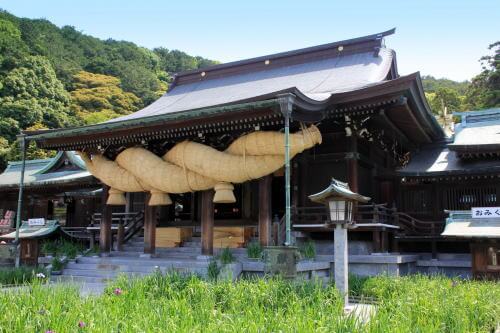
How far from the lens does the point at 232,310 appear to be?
623 centimetres

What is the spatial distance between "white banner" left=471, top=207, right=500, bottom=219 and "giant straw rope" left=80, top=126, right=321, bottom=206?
4.40 meters

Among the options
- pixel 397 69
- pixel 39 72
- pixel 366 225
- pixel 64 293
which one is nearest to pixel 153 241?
pixel 366 225

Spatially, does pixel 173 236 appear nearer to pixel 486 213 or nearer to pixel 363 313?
pixel 486 213

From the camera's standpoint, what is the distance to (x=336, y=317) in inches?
203

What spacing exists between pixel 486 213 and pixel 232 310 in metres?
8.44

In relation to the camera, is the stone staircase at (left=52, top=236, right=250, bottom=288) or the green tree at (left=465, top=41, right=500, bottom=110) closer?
the stone staircase at (left=52, top=236, right=250, bottom=288)

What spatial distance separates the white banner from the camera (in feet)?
38.5

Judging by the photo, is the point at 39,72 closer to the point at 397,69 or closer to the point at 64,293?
the point at 397,69

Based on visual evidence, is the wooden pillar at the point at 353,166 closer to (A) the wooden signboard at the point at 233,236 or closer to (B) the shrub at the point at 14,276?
(A) the wooden signboard at the point at 233,236

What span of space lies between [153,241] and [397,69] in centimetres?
1161

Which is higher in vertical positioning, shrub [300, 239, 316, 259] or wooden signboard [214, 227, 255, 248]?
wooden signboard [214, 227, 255, 248]

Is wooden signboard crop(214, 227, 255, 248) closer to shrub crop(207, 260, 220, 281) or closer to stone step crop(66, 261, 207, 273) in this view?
stone step crop(66, 261, 207, 273)

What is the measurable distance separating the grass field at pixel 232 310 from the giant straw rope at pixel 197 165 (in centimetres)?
454

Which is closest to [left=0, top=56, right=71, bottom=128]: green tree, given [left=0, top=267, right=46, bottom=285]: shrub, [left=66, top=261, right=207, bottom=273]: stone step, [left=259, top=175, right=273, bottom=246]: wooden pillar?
[left=66, top=261, right=207, bottom=273]: stone step
